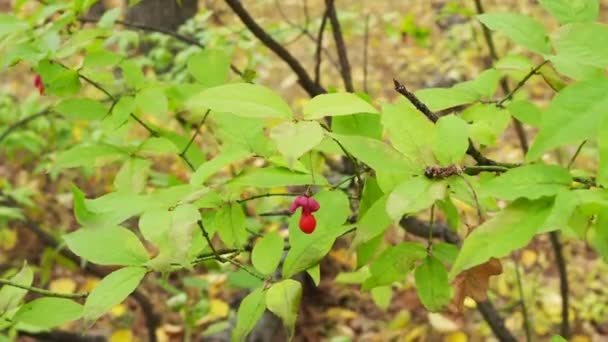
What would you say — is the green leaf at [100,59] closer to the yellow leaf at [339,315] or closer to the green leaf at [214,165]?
the green leaf at [214,165]

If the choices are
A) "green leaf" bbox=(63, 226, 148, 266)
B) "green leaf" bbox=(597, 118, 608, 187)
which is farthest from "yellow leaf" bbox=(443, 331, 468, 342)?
"green leaf" bbox=(597, 118, 608, 187)

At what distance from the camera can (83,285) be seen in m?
3.96

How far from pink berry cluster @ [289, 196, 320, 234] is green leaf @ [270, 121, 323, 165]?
0.16 metres

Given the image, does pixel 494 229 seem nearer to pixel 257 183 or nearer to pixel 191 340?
pixel 257 183

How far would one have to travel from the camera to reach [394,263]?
3.70ft

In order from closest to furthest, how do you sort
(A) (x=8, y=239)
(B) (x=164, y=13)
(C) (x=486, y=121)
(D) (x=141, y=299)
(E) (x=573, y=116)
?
1. (E) (x=573, y=116)
2. (C) (x=486, y=121)
3. (D) (x=141, y=299)
4. (A) (x=8, y=239)
5. (B) (x=164, y=13)

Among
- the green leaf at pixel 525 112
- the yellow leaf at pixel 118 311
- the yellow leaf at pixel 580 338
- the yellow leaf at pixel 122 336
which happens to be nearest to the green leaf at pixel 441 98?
the green leaf at pixel 525 112

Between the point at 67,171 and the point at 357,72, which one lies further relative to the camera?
the point at 357,72

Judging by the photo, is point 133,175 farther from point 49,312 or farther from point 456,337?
point 456,337

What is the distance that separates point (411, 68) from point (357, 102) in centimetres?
498

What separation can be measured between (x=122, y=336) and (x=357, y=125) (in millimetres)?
2701

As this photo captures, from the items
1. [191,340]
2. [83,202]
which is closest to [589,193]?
[83,202]

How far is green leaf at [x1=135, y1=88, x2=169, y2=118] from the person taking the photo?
4.37 feet

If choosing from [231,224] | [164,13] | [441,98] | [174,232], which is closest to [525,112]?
[441,98]
